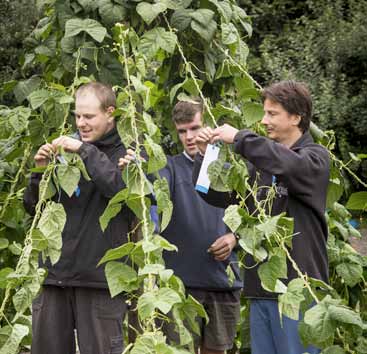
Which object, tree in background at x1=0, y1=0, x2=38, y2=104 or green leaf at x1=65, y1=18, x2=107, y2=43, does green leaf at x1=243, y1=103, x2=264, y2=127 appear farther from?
tree in background at x1=0, y1=0, x2=38, y2=104

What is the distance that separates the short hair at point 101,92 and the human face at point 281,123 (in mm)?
579

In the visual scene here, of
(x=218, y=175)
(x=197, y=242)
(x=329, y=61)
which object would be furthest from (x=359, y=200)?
(x=329, y=61)

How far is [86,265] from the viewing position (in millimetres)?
3537

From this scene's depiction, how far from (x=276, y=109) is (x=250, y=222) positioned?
61cm

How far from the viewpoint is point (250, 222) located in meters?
2.90

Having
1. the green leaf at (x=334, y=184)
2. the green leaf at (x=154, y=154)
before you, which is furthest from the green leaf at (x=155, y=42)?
the green leaf at (x=334, y=184)

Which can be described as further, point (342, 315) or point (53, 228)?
point (53, 228)

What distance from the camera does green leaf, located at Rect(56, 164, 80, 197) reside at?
315 cm

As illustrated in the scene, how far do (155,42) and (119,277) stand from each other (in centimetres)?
110

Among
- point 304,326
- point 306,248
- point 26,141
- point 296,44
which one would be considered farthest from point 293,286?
point 296,44

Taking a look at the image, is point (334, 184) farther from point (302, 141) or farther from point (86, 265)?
point (86, 265)

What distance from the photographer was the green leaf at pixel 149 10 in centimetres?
344

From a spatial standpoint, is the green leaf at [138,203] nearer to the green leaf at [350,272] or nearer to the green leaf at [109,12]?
the green leaf at [109,12]

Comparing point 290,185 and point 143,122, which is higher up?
point 143,122
